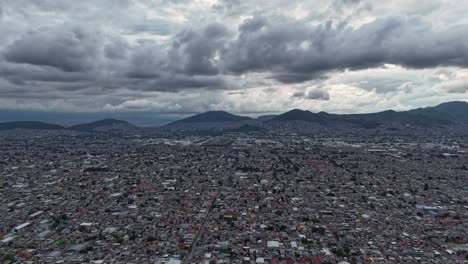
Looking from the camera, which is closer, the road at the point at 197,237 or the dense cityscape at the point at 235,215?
the road at the point at 197,237

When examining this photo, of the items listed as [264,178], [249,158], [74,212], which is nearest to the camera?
[74,212]

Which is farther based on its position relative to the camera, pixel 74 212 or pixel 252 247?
pixel 74 212

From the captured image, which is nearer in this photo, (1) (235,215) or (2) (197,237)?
(2) (197,237)

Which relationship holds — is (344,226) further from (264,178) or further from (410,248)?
(264,178)

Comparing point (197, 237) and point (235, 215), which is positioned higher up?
point (235, 215)

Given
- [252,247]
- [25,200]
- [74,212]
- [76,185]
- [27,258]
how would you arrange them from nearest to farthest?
1. [27,258]
2. [252,247]
3. [74,212]
4. [25,200]
5. [76,185]

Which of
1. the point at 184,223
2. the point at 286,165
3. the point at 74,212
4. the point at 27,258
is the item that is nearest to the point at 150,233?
the point at 184,223

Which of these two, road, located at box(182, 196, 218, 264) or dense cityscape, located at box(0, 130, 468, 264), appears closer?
road, located at box(182, 196, 218, 264)
